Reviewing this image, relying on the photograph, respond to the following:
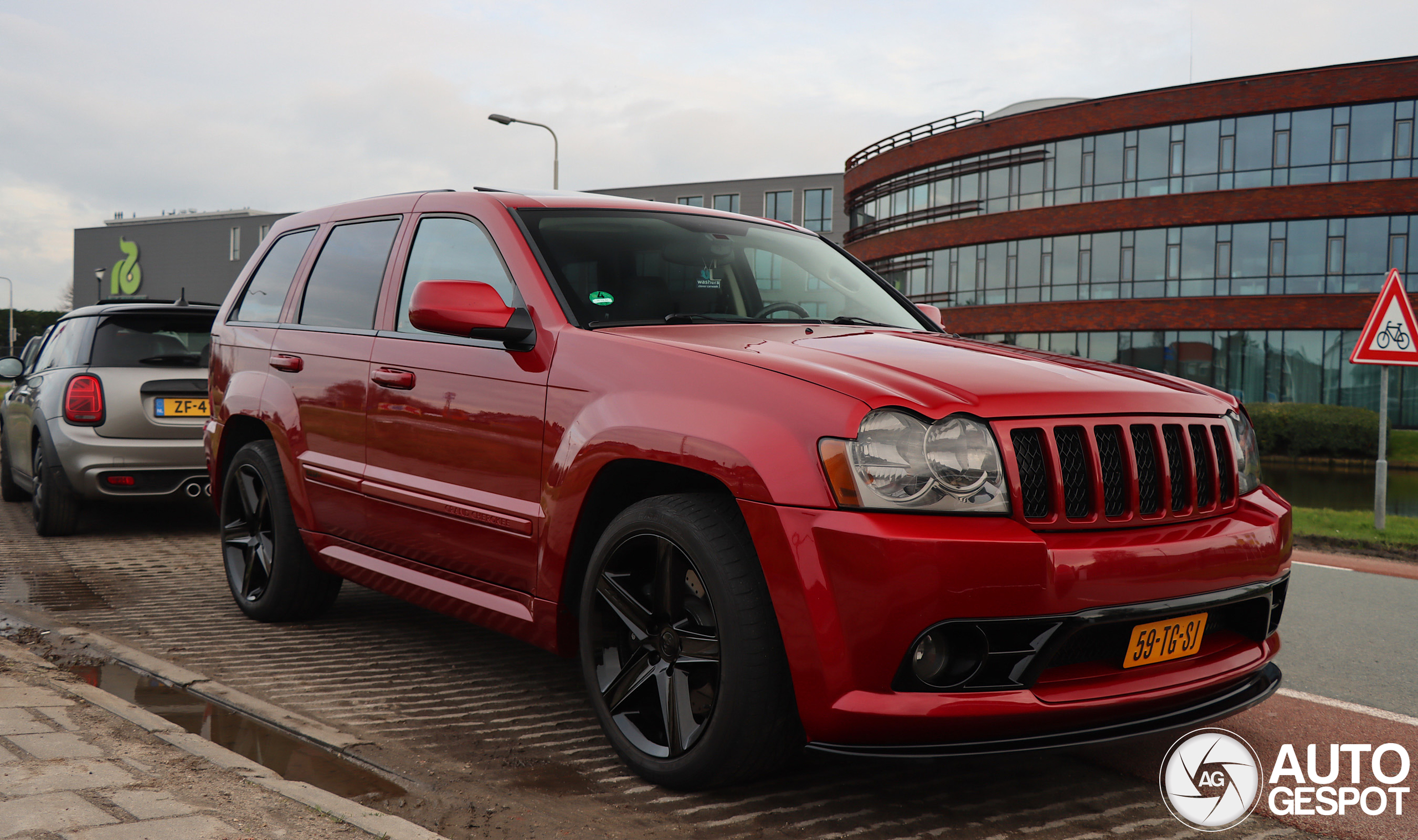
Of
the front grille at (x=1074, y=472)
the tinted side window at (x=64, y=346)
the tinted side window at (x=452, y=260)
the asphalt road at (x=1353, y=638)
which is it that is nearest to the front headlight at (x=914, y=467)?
the front grille at (x=1074, y=472)

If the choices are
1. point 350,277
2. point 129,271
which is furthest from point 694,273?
point 129,271

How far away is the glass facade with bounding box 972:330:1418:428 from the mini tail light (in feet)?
104

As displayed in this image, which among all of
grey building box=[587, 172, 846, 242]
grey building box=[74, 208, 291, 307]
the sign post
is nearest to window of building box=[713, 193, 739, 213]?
grey building box=[587, 172, 846, 242]

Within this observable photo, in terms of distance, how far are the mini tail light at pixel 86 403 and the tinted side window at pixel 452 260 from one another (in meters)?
4.60

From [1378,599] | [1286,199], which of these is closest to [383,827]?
[1378,599]

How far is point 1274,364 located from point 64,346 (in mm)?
36757

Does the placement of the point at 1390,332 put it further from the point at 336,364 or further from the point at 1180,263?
the point at 1180,263

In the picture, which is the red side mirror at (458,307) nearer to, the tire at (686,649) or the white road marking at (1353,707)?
the tire at (686,649)

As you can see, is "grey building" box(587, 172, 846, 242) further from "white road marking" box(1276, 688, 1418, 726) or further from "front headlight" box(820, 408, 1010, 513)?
"front headlight" box(820, 408, 1010, 513)

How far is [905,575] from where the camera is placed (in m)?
2.62

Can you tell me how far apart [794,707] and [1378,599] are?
222 inches

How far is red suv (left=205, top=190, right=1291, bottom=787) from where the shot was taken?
8.89 feet

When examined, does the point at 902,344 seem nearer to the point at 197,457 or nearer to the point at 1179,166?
the point at 197,457

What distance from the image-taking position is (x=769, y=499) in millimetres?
2805
